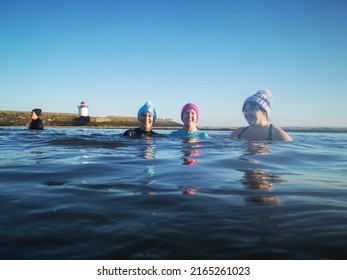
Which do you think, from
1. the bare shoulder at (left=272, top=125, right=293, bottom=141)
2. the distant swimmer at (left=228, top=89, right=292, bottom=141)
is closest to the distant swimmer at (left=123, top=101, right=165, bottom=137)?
the distant swimmer at (left=228, top=89, right=292, bottom=141)

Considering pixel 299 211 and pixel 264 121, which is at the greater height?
pixel 264 121

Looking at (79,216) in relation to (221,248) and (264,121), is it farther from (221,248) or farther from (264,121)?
(264,121)

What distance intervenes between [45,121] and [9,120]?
405 centimetres

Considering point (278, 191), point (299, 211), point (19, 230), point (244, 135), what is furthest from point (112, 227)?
point (244, 135)

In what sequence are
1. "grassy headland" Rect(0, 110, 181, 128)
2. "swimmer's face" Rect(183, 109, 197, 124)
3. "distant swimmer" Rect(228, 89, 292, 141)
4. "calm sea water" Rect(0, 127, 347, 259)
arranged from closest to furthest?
"calm sea water" Rect(0, 127, 347, 259)
"distant swimmer" Rect(228, 89, 292, 141)
"swimmer's face" Rect(183, 109, 197, 124)
"grassy headland" Rect(0, 110, 181, 128)

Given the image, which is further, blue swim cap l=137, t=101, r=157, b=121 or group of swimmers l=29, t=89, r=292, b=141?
blue swim cap l=137, t=101, r=157, b=121

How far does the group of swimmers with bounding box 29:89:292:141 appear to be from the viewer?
326 inches

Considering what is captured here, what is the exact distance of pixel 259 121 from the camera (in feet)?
28.5

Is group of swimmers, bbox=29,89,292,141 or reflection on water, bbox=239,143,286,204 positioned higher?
group of swimmers, bbox=29,89,292,141

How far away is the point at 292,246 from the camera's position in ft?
5.65

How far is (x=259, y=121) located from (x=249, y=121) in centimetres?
29

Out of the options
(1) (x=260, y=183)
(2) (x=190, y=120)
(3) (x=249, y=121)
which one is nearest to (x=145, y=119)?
(2) (x=190, y=120)

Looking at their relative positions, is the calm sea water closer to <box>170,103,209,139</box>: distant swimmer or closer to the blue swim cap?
<box>170,103,209,139</box>: distant swimmer
